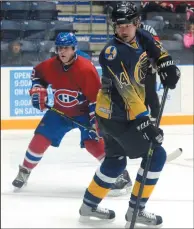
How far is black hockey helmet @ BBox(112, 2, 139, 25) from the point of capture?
1.91 m

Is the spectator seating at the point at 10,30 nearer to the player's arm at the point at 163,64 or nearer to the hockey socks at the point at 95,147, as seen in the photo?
the hockey socks at the point at 95,147

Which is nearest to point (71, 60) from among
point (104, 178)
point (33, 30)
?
point (104, 178)

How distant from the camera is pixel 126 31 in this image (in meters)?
1.98

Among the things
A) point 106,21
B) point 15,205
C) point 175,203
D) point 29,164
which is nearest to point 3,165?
point 29,164

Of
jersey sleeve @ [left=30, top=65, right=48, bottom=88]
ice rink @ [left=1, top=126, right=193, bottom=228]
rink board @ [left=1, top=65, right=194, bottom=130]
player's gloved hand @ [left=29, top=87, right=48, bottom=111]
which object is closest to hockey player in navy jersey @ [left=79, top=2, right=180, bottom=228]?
ice rink @ [left=1, top=126, right=193, bottom=228]

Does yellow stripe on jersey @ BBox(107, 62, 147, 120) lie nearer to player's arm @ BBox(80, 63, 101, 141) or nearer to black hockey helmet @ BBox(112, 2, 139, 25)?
black hockey helmet @ BBox(112, 2, 139, 25)

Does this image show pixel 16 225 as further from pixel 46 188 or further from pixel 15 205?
pixel 46 188

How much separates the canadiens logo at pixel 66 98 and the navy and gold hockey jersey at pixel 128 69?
0.57 meters

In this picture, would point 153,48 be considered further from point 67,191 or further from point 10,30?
point 10,30

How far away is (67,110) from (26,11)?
5.75 feet

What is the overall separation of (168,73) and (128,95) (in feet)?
0.43

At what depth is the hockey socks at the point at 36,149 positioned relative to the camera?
3.02m

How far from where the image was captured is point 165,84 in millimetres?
2051

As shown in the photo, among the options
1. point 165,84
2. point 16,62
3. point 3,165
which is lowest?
point 3,165
